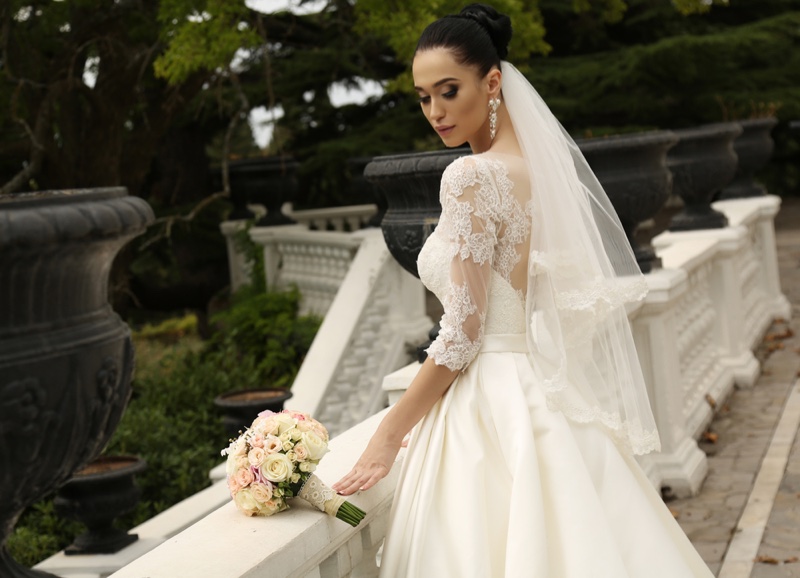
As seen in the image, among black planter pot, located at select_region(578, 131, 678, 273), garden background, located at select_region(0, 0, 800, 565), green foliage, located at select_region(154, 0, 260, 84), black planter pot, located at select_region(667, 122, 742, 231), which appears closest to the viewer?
black planter pot, located at select_region(578, 131, 678, 273)

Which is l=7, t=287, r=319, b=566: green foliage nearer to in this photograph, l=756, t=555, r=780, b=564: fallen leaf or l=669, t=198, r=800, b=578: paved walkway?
l=669, t=198, r=800, b=578: paved walkway

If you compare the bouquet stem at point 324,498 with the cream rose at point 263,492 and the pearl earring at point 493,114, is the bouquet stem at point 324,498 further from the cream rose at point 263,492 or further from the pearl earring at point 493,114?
the pearl earring at point 493,114

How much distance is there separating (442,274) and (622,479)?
728 millimetres

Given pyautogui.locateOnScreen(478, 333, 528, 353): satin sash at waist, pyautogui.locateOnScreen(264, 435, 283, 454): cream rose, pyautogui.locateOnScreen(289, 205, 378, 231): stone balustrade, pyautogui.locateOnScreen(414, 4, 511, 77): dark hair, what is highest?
pyautogui.locateOnScreen(414, 4, 511, 77): dark hair

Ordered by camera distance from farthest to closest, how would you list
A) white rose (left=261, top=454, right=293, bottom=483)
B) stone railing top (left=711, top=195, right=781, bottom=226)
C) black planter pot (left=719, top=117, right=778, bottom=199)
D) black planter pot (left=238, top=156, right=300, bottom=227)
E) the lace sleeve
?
1. black planter pot (left=238, top=156, right=300, bottom=227)
2. black planter pot (left=719, top=117, right=778, bottom=199)
3. stone railing top (left=711, top=195, right=781, bottom=226)
4. the lace sleeve
5. white rose (left=261, top=454, right=293, bottom=483)

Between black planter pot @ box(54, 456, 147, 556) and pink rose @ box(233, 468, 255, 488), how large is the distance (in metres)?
3.68

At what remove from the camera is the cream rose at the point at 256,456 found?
2510mm

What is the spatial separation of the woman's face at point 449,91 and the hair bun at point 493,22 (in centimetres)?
13

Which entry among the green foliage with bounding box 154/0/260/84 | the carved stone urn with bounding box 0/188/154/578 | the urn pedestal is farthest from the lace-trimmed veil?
the green foliage with bounding box 154/0/260/84

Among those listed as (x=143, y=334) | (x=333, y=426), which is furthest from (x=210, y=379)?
(x=143, y=334)

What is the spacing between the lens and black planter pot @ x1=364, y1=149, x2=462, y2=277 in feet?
15.0

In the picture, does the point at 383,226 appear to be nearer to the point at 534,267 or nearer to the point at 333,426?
the point at 534,267

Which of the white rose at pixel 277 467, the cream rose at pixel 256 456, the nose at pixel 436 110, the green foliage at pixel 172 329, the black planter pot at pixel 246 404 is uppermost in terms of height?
the nose at pixel 436 110

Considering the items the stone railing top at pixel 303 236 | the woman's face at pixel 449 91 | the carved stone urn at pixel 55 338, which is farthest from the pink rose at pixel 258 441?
the stone railing top at pixel 303 236
